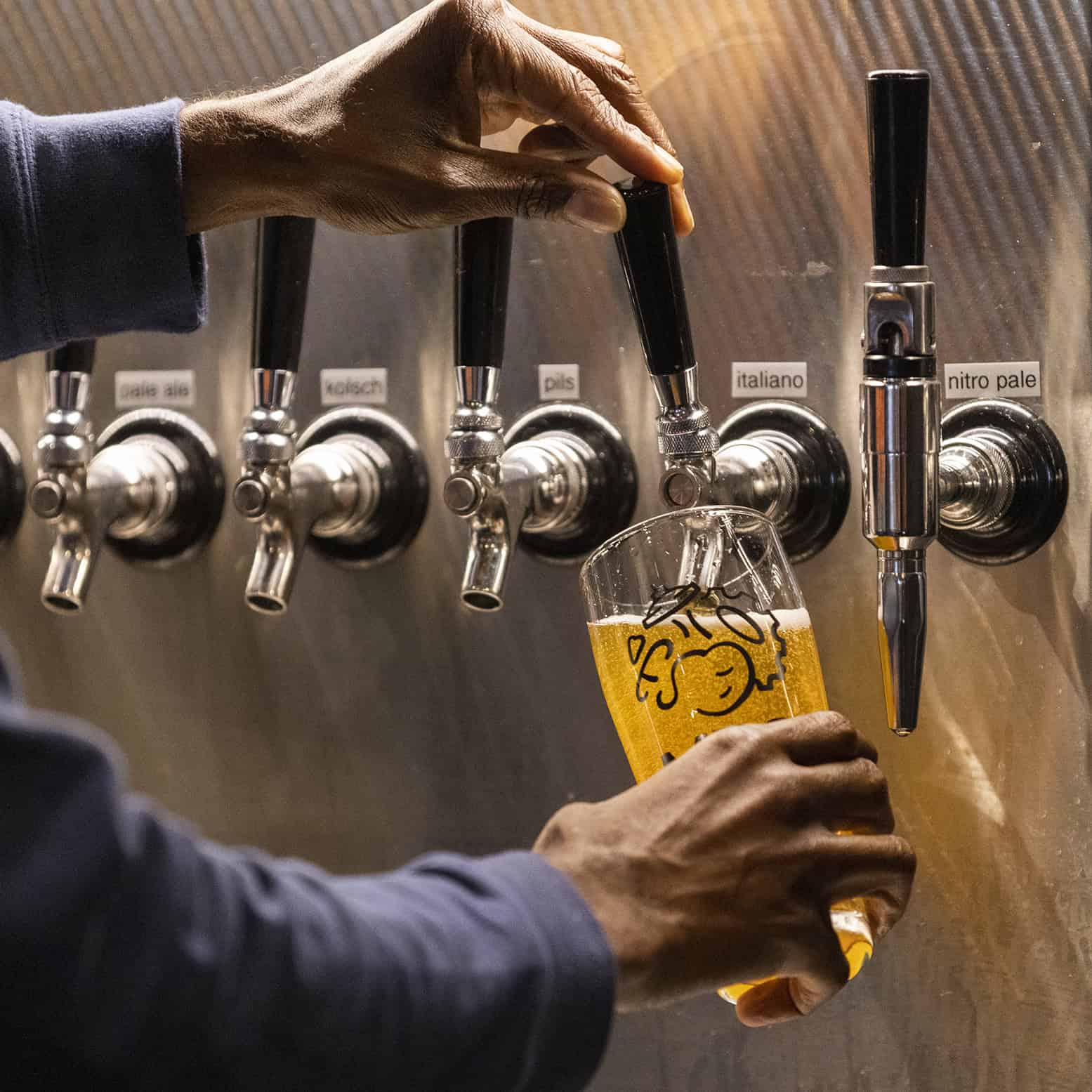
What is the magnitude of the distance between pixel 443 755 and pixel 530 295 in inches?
11.0

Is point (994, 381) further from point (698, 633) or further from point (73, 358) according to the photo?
point (73, 358)

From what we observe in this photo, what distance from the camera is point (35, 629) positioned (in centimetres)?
→ 96

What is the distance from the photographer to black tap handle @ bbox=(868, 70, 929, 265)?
594 mm

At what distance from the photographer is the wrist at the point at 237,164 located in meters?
0.68

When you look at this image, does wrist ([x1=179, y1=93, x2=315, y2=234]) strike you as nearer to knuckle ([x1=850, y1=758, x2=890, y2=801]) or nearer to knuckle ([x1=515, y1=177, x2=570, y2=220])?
knuckle ([x1=515, y1=177, x2=570, y2=220])

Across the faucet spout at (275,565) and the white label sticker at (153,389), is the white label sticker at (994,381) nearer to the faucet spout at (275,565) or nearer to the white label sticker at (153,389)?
the faucet spout at (275,565)

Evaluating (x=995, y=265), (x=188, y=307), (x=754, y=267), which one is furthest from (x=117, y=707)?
(x=995, y=265)

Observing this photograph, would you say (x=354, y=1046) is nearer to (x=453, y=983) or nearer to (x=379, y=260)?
(x=453, y=983)

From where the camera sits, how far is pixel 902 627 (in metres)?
0.62

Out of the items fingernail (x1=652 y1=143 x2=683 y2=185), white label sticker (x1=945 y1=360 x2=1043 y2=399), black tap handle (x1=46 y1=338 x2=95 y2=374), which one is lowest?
white label sticker (x1=945 y1=360 x2=1043 y2=399)

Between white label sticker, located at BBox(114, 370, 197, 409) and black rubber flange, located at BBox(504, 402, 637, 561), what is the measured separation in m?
0.22

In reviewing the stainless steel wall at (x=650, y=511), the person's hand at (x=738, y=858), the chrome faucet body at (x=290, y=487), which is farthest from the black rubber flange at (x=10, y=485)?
the person's hand at (x=738, y=858)

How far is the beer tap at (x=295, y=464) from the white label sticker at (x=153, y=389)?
97 millimetres

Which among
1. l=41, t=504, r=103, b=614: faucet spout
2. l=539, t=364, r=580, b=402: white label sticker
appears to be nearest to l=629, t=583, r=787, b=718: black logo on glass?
l=539, t=364, r=580, b=402: white label sticker
